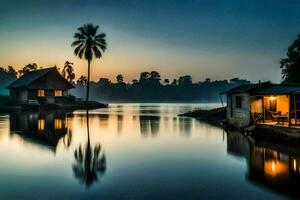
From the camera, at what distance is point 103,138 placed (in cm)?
2816

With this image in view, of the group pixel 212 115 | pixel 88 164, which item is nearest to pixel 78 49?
pixel 212 115

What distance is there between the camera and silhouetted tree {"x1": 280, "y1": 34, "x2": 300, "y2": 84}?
55406 millimetres

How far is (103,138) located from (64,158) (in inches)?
380

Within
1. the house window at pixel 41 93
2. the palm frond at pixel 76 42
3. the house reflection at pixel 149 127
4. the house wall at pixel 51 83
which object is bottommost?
the house reflection at pixel 149 127

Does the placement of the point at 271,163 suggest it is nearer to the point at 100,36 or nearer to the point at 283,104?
the point at 283,104

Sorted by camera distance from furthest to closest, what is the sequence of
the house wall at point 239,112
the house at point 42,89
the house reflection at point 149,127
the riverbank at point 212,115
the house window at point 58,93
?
the house window at point 58,93, the house at point 42,89, the riverbank at point 212,115, the house reflection at point 149,127, the house wall at point 239,112

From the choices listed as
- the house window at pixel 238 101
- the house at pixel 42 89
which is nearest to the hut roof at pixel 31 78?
the house at pixel 42 89

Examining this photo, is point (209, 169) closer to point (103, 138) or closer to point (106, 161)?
point (106, 161)

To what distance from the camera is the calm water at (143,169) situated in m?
11.6

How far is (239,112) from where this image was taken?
103 feet

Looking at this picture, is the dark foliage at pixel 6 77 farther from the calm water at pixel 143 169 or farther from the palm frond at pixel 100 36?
the calm water at pixel 143 169

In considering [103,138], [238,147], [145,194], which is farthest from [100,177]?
[103,138]

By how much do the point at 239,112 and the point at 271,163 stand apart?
50.2 ft

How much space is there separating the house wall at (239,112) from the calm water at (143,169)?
3.59 meters
